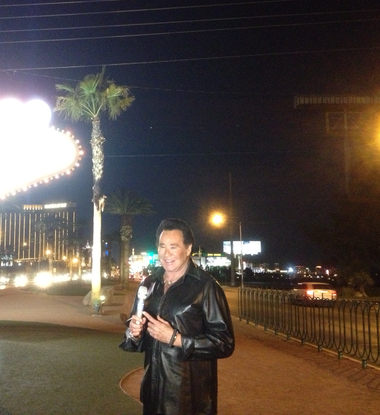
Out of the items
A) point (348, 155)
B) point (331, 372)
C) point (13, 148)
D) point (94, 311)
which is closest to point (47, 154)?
point (13, 148)

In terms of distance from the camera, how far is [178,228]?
12.1ft

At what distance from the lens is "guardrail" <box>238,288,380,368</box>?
11.0 metres

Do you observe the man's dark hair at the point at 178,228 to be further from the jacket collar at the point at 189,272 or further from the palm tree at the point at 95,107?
the palm tree at the point at 95,107

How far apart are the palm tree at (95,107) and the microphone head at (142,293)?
20.2m

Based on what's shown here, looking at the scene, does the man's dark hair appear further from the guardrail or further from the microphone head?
the guardrail

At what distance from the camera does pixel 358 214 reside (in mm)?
35562

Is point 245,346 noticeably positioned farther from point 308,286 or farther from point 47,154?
point 308,286

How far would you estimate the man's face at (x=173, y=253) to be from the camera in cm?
355

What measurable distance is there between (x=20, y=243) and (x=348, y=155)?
119910 millimetres

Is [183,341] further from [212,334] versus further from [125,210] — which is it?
[125,210]

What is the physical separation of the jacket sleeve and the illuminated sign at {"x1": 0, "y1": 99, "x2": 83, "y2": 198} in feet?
46.4

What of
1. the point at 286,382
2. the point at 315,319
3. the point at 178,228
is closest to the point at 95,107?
the point at 315,319

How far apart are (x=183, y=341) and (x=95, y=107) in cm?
2178

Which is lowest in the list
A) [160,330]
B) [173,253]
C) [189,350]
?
[189,350]
